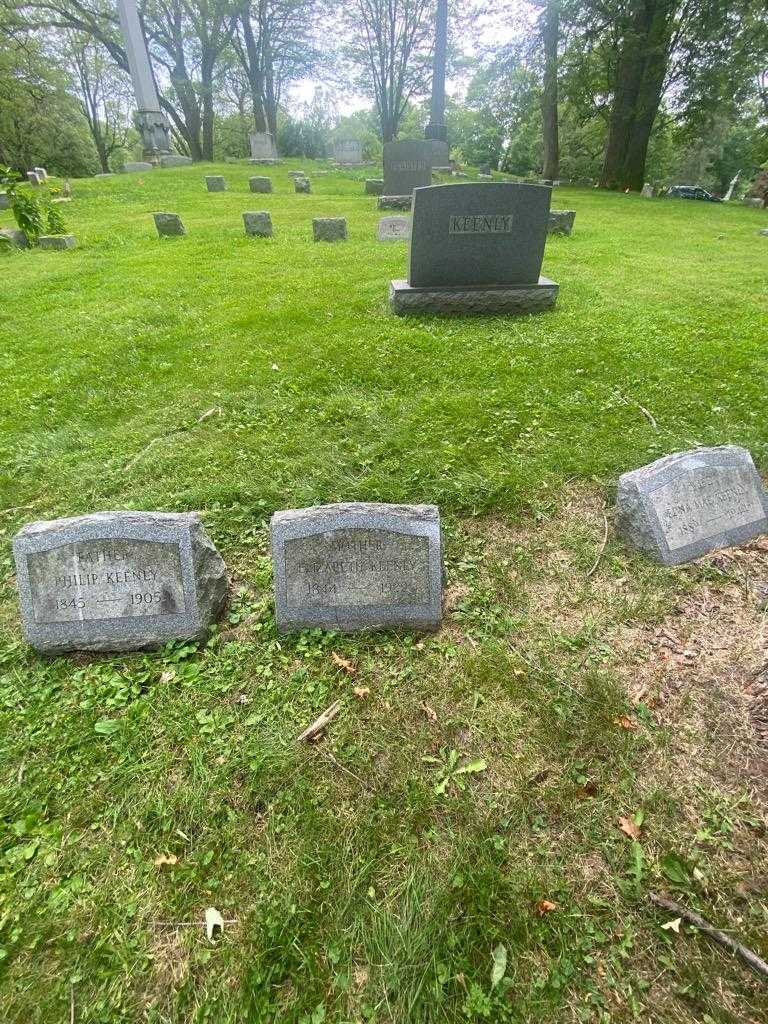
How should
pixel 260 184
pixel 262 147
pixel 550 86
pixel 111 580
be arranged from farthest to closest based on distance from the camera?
pixel 262 147 → pixel 550 86 → pixel 260 184 → pixel 111 580

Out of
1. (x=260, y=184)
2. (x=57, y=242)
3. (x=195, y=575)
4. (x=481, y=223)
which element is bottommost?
(x=195, y=575)

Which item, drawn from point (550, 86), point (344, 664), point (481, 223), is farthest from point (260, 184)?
point (344, 664)

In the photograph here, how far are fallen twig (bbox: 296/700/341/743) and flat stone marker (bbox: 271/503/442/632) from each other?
468mm

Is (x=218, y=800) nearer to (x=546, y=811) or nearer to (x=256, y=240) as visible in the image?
(x=546, y=811)

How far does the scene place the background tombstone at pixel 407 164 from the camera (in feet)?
47.1

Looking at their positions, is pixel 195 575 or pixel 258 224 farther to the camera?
pixel 258 224

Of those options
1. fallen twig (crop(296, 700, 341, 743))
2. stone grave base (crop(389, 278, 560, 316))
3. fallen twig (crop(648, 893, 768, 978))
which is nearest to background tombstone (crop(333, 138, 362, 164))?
stone grave base (crop(389, 278, 560, 316))

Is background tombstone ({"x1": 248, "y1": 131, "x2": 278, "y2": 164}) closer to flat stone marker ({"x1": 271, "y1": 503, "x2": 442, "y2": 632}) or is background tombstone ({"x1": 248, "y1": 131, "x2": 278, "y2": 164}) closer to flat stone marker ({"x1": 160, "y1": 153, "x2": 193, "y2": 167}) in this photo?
flat stone marker ({"x1": 160, "y1": 153, "x2": 193, "y2": 167})

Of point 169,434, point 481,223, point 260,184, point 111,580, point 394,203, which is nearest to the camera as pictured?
point 111,580

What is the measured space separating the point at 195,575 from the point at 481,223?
5750 mm

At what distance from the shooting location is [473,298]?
6504 mm

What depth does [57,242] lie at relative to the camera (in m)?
10.7

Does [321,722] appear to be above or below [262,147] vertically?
below

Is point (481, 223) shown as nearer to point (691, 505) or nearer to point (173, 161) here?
point (691, 505)
